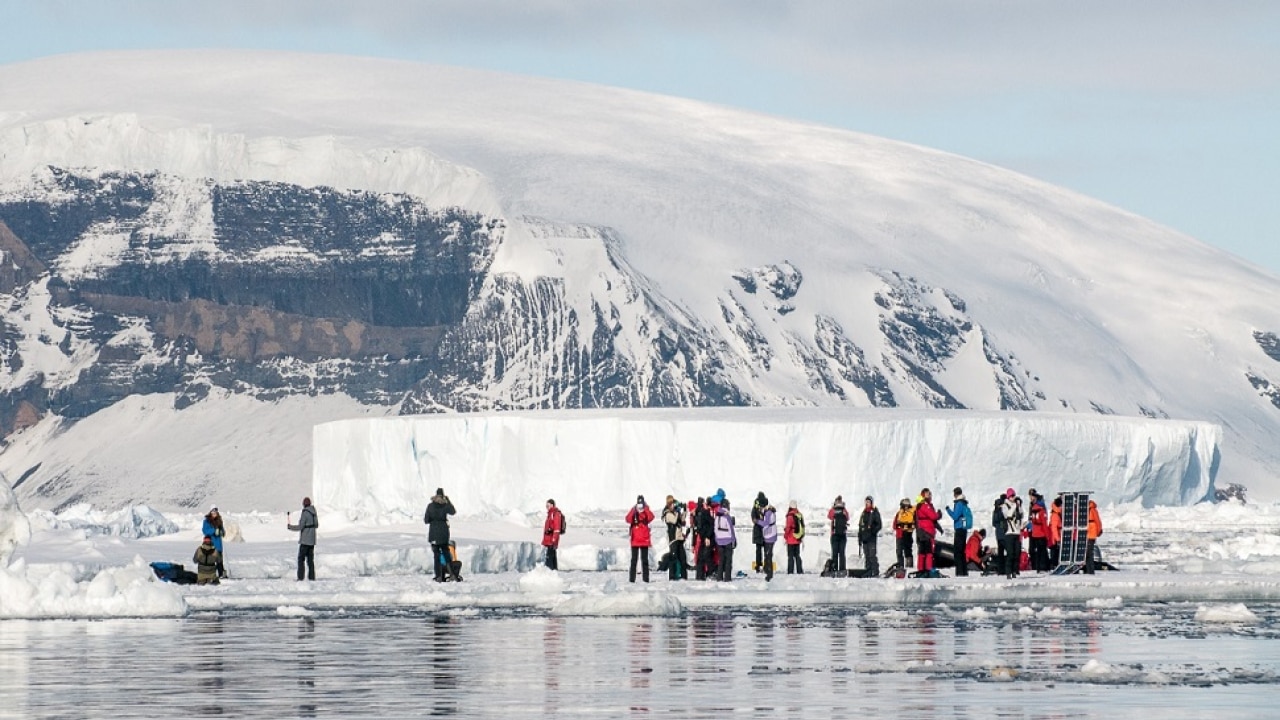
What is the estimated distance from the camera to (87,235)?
438 ft

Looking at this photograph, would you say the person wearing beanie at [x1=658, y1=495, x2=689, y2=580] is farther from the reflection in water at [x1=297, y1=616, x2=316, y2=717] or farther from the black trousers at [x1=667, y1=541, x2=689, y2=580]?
the reflection in water at [x1=297, y1=616, x2=316, y2=717]

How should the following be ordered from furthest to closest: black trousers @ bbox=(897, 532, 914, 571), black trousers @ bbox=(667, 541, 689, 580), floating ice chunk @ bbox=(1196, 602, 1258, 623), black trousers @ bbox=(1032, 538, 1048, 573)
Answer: black trousers @ bbox=(1032, 538, 1048, 573)
black trousers @ bbox=(897, 532, 914, 571)
black trousers @ bbox=(667, 541, 689, 580)
floating ice chunk @ bbox=(1196, 602, 1258, 623)

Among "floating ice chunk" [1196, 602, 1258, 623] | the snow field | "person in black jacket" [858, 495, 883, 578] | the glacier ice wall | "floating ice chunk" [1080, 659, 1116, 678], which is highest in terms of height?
the glacier ice wall

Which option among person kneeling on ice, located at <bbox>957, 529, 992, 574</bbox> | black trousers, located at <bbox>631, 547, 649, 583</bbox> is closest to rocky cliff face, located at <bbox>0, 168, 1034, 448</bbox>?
person kneeling on ice, located at <bbox>957, 529, 992, 574</bbox>

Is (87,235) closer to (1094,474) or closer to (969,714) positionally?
(1094,474)

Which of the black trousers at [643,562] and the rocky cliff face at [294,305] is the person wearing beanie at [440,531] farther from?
the rocky cliff face at [294,305]

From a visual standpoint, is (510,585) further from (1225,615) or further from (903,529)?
(1225,615)

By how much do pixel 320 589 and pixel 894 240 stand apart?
116585mm

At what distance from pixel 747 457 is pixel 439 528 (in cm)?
3870

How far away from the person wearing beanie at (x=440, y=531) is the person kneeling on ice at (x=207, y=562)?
3167 mm

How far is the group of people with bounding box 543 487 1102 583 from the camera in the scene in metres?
30.6

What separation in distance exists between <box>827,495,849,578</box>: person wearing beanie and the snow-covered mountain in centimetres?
8444

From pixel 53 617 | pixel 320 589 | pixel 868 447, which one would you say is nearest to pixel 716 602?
pixel 320 589

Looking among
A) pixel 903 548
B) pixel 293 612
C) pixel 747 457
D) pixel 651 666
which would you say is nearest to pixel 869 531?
pixel 903 548
